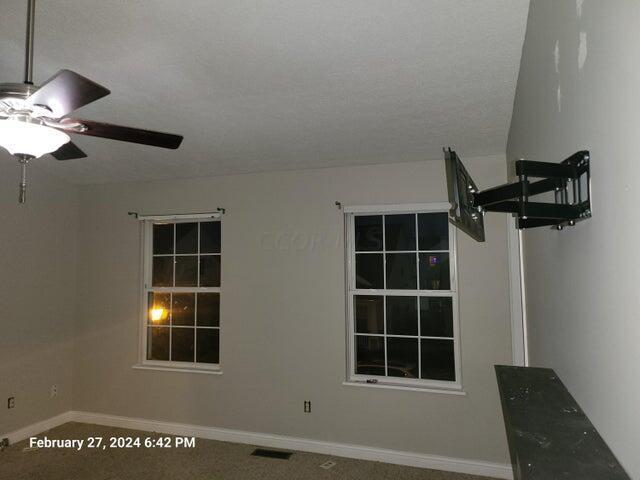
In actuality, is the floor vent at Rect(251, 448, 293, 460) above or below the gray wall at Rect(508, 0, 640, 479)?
below

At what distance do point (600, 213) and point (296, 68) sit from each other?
6.38ft

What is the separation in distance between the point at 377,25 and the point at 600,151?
1469mm

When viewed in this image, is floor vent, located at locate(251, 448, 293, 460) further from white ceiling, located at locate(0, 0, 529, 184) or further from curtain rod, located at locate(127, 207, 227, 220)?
white ceiling, located at locate(0, 0, 529, 184)

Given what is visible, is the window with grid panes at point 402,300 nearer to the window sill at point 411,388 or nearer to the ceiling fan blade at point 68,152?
the window sill at point 411,388

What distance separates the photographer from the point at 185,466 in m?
3.53

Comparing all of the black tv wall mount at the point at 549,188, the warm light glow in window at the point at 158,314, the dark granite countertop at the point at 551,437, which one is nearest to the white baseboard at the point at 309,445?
the warm light glow in window at the point at 158,314

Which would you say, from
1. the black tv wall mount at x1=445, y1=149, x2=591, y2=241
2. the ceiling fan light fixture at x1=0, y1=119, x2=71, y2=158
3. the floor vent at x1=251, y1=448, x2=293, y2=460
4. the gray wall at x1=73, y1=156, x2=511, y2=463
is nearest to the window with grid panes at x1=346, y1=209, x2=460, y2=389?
the gray wall at x1=73, y1=156, x2=511, y2=463

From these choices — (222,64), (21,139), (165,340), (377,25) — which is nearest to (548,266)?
(377,25)

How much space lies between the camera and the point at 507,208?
49.7 inches

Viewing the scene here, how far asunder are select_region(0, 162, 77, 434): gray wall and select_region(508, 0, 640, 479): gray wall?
4587 mm

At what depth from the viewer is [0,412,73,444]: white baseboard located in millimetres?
3961

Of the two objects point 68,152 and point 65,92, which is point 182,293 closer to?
point 68,152

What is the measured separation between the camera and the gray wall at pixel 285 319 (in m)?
3.46

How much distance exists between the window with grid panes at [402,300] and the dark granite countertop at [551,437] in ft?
7.40
